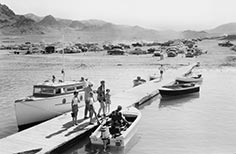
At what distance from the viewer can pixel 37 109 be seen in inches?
818

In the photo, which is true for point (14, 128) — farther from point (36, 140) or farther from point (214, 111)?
point (214, 111)

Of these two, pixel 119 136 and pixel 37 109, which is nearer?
pixel 119 136

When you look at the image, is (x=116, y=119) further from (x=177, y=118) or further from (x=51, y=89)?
(x=177, y=118)

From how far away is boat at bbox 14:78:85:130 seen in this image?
66.7 ft

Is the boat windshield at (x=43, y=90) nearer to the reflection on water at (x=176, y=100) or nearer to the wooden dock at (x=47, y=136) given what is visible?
the wooden dock at (x=47, y=136)

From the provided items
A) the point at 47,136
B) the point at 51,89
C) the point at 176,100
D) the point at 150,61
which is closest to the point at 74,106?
the point at 47,136

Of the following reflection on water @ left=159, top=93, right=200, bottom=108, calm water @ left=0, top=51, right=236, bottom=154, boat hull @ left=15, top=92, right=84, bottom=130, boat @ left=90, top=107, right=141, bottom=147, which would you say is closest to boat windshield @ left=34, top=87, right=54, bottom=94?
boat hull @ left=15, top=92, right=84, bottom=130

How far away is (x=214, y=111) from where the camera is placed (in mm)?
26281

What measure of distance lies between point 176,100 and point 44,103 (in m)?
14.2

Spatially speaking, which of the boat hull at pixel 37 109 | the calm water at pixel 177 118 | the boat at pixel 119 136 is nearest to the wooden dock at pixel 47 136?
the calm water at pixel 177 118

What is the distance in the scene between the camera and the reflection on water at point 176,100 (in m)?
29.1

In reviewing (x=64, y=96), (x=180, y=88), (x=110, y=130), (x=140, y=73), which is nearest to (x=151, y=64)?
(x=140, y=73)

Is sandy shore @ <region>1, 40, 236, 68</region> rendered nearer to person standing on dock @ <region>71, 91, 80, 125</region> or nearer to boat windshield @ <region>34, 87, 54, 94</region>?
boat windshield @ <region>34, 87, 54, 94</region>

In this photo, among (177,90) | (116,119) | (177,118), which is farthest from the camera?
(177,90)
